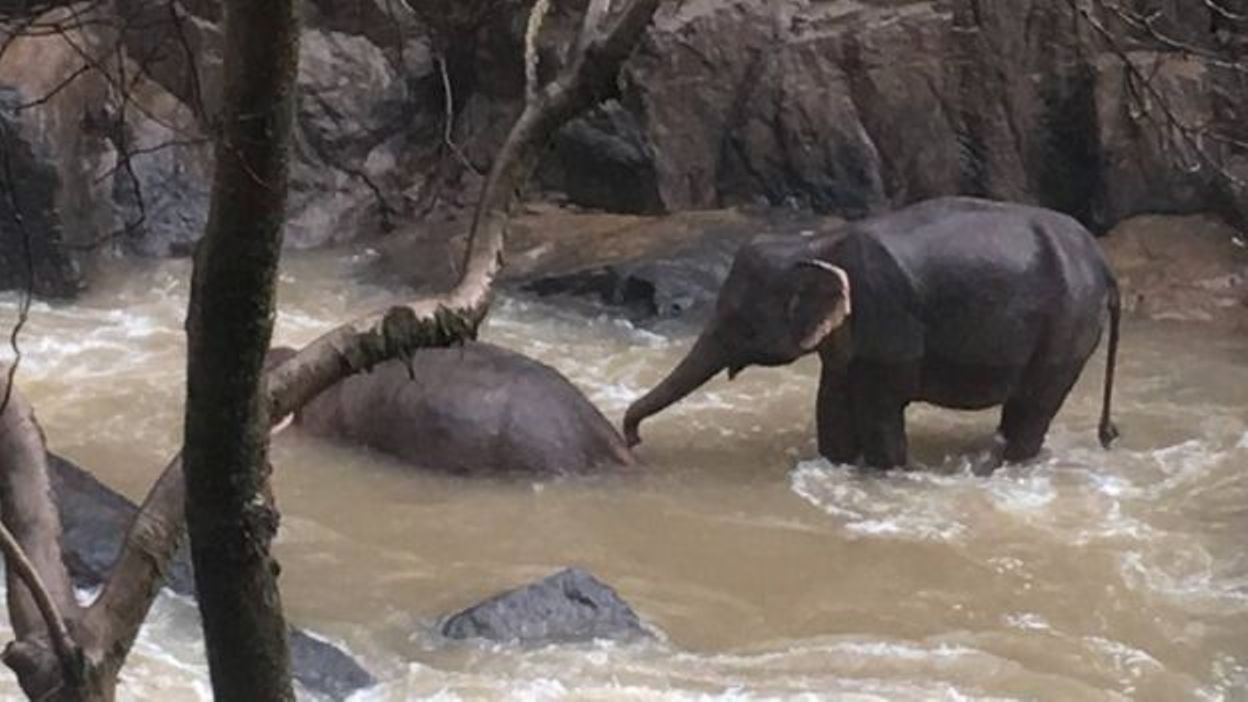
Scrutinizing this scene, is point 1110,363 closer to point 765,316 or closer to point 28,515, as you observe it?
point 765,316

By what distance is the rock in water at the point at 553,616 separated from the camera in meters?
5.49

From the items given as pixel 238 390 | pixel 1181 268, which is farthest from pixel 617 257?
pixel 238 390

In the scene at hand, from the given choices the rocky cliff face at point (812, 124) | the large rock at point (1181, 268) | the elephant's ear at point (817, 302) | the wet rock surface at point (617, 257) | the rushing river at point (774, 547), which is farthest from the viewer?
the rocky cliff face at point (812, 124)

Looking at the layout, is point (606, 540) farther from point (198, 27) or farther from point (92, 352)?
point (198, 27)

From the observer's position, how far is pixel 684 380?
23.7 feet

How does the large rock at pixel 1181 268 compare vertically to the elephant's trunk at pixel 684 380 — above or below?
below

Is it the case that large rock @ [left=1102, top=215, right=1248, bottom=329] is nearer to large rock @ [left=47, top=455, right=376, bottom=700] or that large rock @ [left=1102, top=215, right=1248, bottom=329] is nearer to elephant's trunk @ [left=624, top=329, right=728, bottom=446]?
elephant's trunk @ [left=624, top=329, right=728, bottom=446]

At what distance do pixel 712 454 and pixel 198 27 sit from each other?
4728mm

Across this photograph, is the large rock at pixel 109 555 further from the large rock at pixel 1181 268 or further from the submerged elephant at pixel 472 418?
the large rock at pixel 1181 268

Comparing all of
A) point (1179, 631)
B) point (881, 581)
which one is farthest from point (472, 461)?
point (1179, 631)

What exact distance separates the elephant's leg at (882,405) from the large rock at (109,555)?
2.33 meters

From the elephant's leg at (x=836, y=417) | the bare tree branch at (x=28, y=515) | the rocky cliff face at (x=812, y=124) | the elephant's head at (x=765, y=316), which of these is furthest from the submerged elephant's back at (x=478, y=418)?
the bare tree branch at (x=28, y=515)

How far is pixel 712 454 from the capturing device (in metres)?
7.43

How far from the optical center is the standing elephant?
702 centimetres
